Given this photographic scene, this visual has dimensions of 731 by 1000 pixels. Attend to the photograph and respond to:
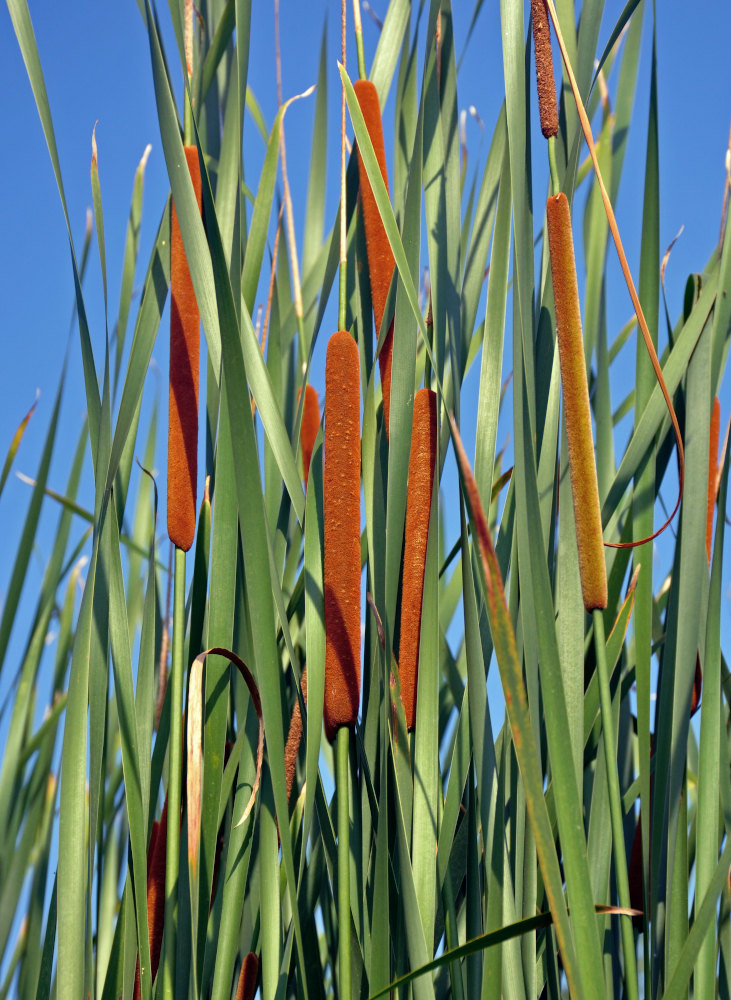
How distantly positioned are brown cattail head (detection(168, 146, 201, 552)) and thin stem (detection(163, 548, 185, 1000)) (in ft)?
0.11

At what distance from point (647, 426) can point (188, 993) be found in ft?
1.99

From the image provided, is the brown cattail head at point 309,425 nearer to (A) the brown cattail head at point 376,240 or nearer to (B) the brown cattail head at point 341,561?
(A) the brown cattail head at point 376,240

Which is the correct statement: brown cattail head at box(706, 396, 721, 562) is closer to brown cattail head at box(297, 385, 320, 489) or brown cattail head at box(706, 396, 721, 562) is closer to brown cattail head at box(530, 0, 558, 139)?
brown cattail head at box(530, 0, 558, 139)

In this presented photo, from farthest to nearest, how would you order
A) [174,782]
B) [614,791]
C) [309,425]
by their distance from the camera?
[309,425], [174,782], [614,791]

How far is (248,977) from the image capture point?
78cm

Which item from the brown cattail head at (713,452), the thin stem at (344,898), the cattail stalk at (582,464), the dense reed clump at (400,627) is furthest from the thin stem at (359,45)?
the thin stem at (344,898)

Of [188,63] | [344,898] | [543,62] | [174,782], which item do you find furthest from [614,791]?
[188,63]

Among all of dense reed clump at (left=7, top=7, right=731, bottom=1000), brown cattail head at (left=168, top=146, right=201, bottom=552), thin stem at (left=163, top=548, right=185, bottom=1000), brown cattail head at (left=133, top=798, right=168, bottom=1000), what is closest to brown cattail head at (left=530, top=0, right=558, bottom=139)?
dense reed clump at (left=7, top=7, right=731, bottom=1000)

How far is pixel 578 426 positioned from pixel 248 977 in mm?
561

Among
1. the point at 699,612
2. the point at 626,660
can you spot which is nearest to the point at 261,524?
the point at 699,612

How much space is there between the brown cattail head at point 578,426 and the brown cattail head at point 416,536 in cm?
15

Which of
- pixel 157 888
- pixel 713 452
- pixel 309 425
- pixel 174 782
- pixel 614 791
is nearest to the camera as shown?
pixel 614 791

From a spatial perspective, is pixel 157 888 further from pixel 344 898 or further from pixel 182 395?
pixel 182 395

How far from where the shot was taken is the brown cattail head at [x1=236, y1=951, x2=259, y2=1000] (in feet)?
2.54
